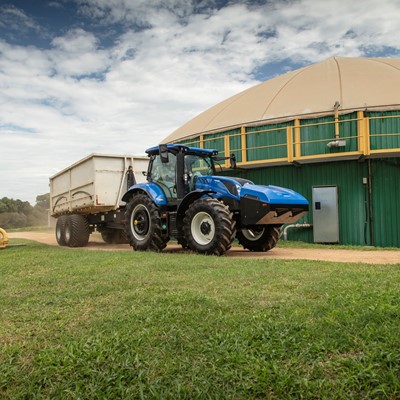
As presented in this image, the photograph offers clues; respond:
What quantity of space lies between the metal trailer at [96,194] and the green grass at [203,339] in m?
8.13

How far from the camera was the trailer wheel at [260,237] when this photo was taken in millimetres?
11508

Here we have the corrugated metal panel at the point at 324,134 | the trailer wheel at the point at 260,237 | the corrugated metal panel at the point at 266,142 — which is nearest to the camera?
the trailer wheel at the point at 260,237

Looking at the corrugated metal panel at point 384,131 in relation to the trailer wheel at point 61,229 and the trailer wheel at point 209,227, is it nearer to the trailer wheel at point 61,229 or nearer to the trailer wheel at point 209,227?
the trailer wheel at point 209,227

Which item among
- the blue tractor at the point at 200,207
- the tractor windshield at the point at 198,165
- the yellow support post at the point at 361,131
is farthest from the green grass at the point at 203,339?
the yellow support post at the point at 361,131

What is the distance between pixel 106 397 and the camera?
2.89 m

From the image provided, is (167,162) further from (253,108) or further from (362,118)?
(253,108)

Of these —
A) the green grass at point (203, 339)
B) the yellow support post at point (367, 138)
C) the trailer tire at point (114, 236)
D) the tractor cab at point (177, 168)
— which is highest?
the yellow support post at point (367, 138)

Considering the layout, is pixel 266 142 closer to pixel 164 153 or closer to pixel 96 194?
pixel 96 194

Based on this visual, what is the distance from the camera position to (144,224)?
11.6 metres

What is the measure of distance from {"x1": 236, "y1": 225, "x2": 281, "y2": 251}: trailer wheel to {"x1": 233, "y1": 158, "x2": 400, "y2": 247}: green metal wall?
14.9ft

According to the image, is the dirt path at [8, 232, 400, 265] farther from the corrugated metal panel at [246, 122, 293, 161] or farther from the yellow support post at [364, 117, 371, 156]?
the corrugated metal panel at [246, 122, 293, 161]

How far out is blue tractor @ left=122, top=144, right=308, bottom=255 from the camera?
986cm

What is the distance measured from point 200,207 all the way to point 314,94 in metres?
9.92

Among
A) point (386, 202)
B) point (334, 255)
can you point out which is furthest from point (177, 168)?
point (386, 202)
